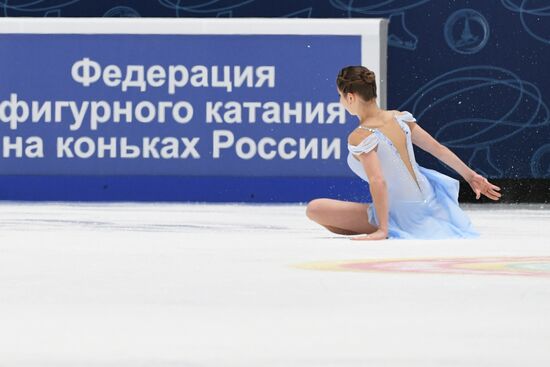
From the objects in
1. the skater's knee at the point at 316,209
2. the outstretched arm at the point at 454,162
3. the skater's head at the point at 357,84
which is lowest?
the skater's knee at the point at 316,209

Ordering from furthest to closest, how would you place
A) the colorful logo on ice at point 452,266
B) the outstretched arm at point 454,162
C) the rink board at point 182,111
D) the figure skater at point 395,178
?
the rink board at point 182,111 → the figure skater at point 395,178 → the outstretched arm at point 454,162 → the colorful logo on ice at point 452,266

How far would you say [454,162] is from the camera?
5.28 m

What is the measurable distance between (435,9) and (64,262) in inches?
215

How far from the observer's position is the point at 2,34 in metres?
8.60

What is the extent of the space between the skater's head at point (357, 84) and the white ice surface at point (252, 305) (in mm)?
503

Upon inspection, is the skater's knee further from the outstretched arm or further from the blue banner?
the blue banner

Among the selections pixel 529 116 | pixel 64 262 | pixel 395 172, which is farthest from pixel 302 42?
pixel 64 262

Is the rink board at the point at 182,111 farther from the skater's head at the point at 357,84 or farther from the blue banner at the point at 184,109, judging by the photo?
the skater's head at the point at 357,84

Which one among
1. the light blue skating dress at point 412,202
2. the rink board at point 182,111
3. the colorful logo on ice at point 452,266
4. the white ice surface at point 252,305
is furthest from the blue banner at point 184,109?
the colorful logo on ice at point 452,266

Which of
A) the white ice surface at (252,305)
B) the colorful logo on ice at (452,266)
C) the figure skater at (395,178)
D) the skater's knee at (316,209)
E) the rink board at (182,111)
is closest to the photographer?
the white ice surface at (252,305)

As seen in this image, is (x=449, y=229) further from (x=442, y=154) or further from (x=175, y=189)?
(x=175, y=189)

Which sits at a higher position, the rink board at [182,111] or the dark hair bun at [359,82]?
the rink board at [182,111]

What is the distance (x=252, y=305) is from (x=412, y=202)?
2.30 metres

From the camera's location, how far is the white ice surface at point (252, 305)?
7.87 ft
